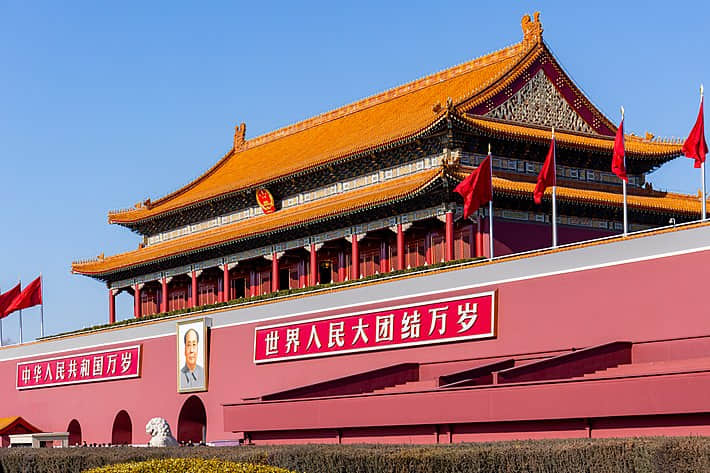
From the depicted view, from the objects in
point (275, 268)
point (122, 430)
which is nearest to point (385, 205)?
point (275, 268)

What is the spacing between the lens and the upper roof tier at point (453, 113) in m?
34.7

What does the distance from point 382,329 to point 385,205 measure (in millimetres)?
6091

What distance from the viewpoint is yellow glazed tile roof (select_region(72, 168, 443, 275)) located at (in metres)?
33.9

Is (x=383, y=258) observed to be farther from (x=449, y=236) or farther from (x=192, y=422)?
(x=192, y=422)

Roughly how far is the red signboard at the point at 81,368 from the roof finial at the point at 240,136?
1259cm

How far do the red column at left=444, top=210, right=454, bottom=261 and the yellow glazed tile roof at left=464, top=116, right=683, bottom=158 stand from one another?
2.67 meters

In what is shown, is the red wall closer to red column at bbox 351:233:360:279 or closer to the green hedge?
red column at bbox 351:233:360:279

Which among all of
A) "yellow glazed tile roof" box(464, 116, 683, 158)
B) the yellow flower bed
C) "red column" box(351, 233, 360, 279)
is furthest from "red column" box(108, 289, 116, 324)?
the yellow flower bed

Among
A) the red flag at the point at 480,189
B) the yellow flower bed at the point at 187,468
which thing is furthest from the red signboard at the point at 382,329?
the yellow flower bed at the point at 187,468

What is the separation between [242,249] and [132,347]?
505cm

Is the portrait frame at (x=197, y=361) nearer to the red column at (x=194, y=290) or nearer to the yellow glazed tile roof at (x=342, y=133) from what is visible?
the red column at (x=194, y=290)

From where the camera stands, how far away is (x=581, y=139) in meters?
35.4

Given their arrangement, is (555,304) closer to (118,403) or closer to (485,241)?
(485,241)

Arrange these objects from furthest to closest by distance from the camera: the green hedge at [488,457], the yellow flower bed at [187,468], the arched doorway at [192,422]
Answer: the arched doorway at [192,422] < the yellow flower bed at [187,468] < the green hedge at [488,457]
